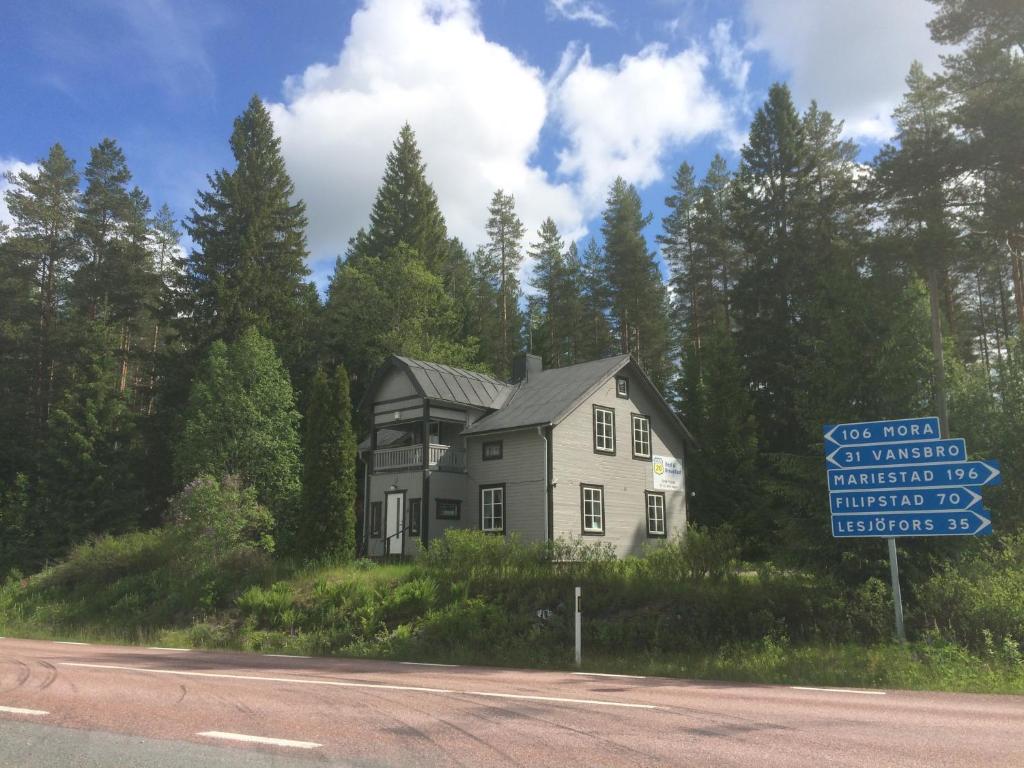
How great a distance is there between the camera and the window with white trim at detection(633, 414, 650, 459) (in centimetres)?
3158

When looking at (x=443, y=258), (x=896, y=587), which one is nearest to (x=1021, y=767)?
(x=896, y=587)

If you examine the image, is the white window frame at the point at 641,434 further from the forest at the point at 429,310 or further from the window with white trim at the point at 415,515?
the window with white trim at the point at 415,515

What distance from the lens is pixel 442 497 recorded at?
29250 millimetres

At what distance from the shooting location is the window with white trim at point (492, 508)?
94.6 ft

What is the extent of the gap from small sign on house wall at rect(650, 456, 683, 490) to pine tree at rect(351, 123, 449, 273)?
23351 millimetres

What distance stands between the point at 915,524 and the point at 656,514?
19.4 m

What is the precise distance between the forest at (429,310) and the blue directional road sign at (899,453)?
797 centimetres

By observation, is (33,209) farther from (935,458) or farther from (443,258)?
(935,458)

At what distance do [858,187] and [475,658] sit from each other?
74.0 feet

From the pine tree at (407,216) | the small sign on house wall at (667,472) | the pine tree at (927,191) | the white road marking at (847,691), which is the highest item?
the pine tree at (407,216)

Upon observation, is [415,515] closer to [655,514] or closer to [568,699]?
[655,514]

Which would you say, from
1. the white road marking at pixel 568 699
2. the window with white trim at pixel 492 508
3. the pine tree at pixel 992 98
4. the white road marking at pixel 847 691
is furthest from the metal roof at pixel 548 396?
the white road marking at pixel 568 699

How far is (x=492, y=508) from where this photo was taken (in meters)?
29.2

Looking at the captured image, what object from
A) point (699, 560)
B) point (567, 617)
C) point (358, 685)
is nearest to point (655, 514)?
point (699, 560)
